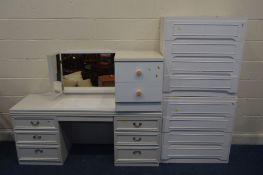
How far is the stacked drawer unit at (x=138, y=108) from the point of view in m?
1.88

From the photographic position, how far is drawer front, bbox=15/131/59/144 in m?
2.09

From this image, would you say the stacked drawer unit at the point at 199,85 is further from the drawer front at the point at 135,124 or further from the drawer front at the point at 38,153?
the drawer front at the point at 38,153

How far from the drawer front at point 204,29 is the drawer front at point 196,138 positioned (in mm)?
858

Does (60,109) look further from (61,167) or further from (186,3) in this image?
(186,3)

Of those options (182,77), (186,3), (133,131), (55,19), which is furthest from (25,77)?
(186,3)

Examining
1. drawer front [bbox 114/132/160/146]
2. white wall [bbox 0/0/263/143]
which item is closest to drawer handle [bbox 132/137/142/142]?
drawer front [bbox 114/132/160/146]

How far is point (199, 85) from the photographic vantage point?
2.00 metres

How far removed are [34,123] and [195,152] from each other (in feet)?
4.87

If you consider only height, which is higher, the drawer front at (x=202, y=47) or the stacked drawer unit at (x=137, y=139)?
the drawer front at (x=202, y=47)

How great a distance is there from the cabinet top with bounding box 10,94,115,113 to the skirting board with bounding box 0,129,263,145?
59cm

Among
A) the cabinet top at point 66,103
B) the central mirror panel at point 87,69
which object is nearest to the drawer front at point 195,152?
the cabinet top at point 66,103

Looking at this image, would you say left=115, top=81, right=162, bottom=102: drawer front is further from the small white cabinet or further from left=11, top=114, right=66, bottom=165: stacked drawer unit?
left=11, top=114, right=66, bottom=165: stacked drawer unit

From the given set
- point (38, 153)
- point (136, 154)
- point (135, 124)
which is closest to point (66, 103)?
point (38, 153)

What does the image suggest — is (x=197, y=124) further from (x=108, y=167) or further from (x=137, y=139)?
(x=108, y=167)
